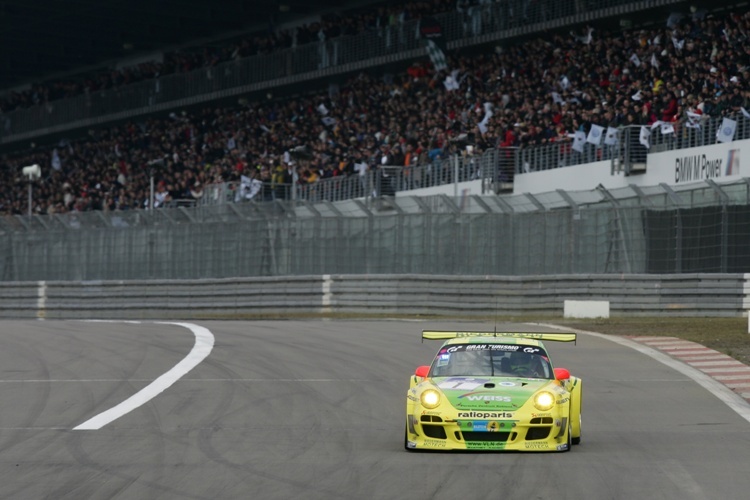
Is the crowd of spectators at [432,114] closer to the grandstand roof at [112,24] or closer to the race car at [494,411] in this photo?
the grandstand roof at [112,24]

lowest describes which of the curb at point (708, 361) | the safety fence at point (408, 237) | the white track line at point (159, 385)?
the white track line at point (159, 385)

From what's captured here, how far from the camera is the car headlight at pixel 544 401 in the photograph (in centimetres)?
1067

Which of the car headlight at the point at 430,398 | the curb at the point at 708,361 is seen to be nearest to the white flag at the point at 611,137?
the curb at the point at 708,361

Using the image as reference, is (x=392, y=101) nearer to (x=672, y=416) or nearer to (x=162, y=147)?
(x=162, y=147)

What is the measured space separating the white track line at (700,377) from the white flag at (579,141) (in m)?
10.9

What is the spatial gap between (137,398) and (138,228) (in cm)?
2126

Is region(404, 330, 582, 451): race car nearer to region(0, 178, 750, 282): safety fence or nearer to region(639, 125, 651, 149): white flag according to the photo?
region(0, 178, 750, 282): safety fence

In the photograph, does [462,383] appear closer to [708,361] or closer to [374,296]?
[708,361]

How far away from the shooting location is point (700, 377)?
1644 centimetres

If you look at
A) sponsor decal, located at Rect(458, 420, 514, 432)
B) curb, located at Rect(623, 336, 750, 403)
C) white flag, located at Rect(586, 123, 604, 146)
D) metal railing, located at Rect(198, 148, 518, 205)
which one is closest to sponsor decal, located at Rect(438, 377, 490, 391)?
sponsor decal, located at Rect(458, 420, 514, 432)

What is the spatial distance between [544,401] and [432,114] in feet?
98.9

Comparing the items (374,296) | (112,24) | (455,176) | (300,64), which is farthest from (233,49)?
(374,296)

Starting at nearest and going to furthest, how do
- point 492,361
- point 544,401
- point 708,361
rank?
point 544,401
point 492,361
point 708,361

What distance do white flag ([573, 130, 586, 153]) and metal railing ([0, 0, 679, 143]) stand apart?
5.21m
